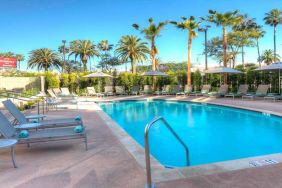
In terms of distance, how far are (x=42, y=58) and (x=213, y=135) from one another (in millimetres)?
43156

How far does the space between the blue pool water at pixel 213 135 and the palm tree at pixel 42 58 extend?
123 ft

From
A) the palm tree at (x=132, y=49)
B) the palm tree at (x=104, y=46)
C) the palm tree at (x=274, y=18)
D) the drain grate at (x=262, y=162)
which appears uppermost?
the palm tree at (x=274, y=18)

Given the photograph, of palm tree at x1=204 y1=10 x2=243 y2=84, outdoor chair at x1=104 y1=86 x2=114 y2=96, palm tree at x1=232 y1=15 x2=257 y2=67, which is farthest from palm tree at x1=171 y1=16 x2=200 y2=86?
palm tree at x1=232 y1=15 x2=257 y2=67

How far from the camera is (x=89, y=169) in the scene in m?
3.94

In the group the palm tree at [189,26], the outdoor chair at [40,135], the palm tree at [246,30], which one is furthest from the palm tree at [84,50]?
the outdoor chair at [40,135]

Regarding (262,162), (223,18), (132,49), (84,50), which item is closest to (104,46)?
(84,50)

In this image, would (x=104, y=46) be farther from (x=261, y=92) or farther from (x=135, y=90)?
(x=261, y=92)

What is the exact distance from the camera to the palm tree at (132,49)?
3112cm

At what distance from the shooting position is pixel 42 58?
44938 millimetres

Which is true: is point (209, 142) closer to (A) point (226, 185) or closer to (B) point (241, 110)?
(A) point (226, 185)

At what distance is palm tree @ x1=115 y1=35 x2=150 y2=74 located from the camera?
102 feet

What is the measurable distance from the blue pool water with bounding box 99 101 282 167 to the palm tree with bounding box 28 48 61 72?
37565mm

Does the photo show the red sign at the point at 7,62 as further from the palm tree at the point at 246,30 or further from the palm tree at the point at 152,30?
the palm tree at the point at 246,30

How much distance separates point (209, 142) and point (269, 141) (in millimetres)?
1735
